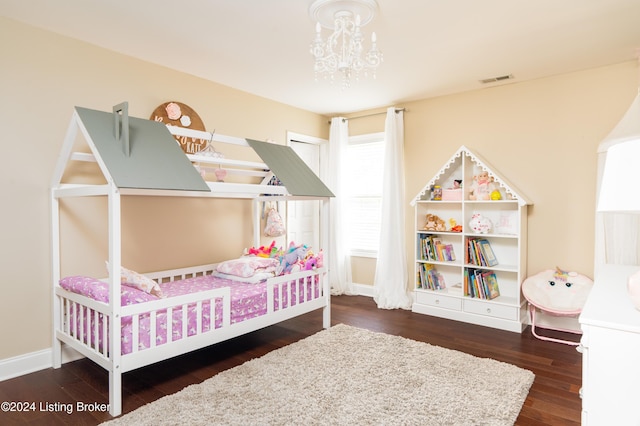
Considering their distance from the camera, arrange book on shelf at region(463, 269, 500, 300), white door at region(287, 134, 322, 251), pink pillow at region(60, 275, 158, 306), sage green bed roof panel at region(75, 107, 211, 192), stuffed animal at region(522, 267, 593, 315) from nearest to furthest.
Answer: sage green bed roof panel at region(75, 107, 211, 192), pink pillow at region(60, 275, 158, 306), stuffed animal at region(522, 267, 593, 315), book on shelf at region(463, 269, 500, 300), white door at region(287, 134, 322, 251)

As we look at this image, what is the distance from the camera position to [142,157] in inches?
91.8

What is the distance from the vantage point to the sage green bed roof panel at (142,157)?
2164 millimetres

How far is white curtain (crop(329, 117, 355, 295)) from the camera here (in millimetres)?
4957

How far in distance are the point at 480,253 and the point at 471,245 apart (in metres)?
0.11

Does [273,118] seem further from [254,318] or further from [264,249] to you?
[254,318]

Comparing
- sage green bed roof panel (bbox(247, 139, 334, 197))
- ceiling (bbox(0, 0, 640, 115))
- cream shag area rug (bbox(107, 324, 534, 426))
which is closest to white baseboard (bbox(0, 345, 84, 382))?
cream shag area rug (bbox(107, 324, 534, 426))

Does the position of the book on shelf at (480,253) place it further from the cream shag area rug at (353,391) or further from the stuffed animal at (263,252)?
the stuffed animal at (263,252)

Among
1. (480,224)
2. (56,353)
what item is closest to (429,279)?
(480,224)

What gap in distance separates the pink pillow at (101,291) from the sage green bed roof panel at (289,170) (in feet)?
4.35

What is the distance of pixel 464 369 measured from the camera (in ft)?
8.75

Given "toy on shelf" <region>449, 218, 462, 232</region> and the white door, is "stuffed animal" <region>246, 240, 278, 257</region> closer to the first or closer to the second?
the white door

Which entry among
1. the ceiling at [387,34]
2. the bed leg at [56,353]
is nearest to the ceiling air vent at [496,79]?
the ceiling at [387,34]

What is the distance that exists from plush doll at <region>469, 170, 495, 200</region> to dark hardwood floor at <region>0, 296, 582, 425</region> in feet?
4.28

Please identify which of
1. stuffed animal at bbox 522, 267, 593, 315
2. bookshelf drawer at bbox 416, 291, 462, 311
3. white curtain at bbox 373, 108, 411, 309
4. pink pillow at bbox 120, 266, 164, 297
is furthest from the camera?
white curtain at bbox 373, 108, 411, 309
